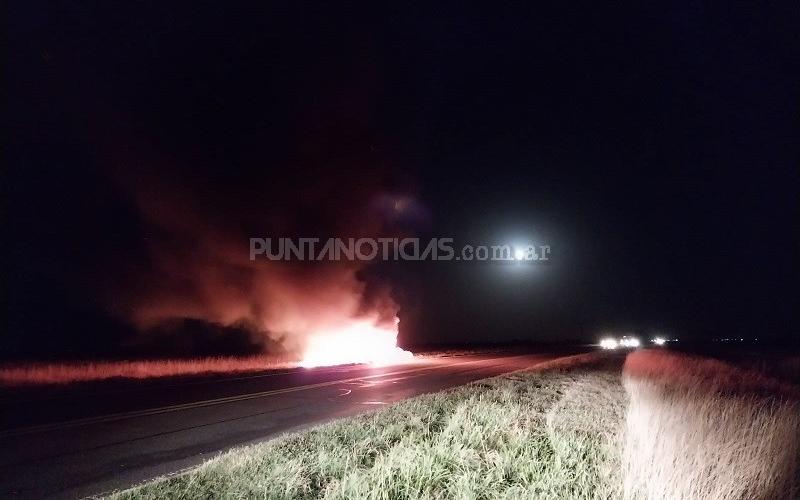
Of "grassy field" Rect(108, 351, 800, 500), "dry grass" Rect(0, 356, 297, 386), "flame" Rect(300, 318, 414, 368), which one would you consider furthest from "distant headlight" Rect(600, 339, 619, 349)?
"grassy field" Rect(108, 351, 800, 500)

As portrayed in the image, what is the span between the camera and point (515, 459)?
634 centimetres

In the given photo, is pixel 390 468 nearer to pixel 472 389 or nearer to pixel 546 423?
pixel 546 423

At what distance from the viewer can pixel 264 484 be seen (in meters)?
5.44

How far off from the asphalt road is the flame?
57.9ft

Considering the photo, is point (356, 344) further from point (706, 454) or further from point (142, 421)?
point (706, 454)

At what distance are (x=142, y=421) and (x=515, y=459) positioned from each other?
731 centimetres

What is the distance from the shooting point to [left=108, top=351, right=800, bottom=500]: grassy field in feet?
17.4

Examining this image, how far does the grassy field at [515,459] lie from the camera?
17.4 ft

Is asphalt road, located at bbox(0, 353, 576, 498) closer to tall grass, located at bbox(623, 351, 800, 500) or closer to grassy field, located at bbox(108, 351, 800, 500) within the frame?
grassy field, located at bbox(108, 351, 800, 500)

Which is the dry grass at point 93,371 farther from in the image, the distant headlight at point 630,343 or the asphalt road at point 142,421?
the distant headlight at point 630,343

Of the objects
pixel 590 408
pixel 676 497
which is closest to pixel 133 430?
pixel 676 497

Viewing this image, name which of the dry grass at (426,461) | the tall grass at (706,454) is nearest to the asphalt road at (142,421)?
the dry grass at (426,461)

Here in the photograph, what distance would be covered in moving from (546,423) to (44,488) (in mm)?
7277

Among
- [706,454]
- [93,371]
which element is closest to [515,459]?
[706,454]
